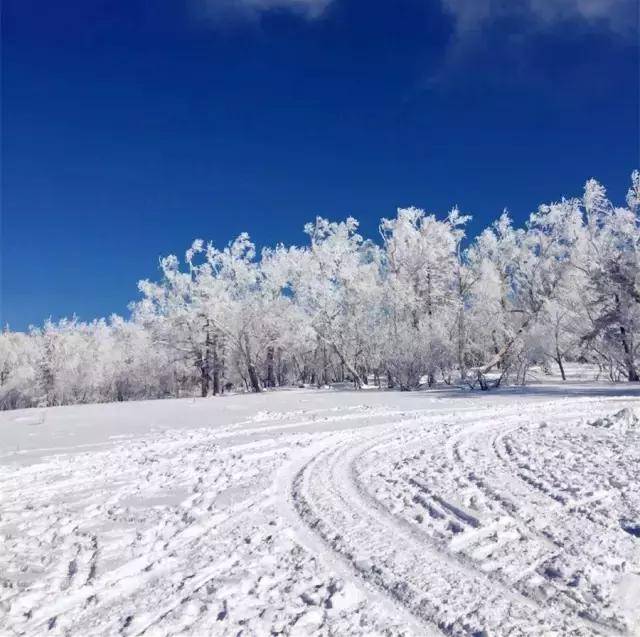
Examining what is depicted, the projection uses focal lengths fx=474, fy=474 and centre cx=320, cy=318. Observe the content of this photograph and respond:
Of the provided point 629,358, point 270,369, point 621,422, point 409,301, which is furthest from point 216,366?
point 621,422

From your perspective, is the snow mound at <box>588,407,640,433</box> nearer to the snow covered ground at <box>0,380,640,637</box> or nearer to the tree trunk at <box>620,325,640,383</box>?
the snow covered ground at <box>0,380,640,637</box>

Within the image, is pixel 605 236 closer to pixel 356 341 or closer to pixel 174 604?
pixel 356 341

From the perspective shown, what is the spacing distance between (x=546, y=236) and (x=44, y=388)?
1717 inches

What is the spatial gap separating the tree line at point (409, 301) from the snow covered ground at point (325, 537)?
1747 cm

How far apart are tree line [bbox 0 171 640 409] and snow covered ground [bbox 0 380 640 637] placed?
17467 millimetres

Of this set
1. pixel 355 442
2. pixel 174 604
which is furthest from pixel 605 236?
pixel 174 604

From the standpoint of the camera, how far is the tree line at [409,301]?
26000 millimetres

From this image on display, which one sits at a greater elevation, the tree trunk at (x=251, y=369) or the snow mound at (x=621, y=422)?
the tree trunk at (x=251, y=369)

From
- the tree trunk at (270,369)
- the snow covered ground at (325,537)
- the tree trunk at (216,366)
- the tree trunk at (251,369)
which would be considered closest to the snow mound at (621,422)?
the snow covered ground at (325,537)

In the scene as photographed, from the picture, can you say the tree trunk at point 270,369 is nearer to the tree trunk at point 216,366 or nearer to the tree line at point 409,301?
the tree line at point 409,301

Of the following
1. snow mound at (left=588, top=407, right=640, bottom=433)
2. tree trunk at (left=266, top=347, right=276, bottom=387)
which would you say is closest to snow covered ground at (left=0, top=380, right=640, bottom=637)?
snow mound at (left=588, top=407, right=640, bottom=433)

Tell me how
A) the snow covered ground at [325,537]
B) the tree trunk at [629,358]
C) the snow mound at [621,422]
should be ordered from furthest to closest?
the tree trunk at [629,358]
the snow mound at [621,422]
the snow covered ground at [325,537]

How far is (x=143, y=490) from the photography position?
6.32 m

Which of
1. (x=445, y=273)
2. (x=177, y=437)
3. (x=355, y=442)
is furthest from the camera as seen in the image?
(x=445, y=273)
